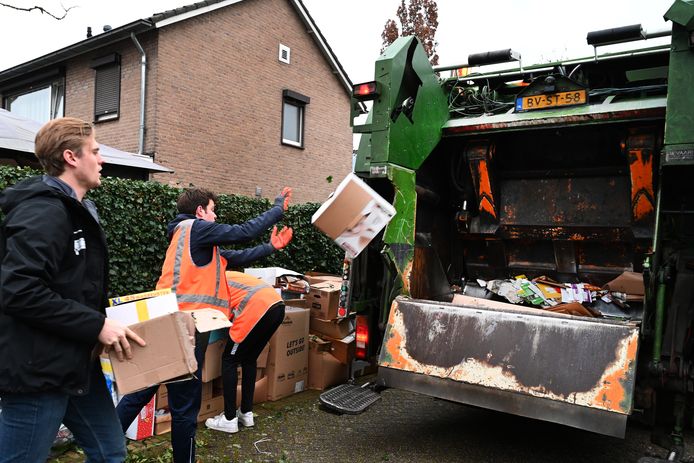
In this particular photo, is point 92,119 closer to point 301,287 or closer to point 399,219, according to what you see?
point 301,287

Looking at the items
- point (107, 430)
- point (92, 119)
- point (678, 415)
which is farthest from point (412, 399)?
point (92, 119)

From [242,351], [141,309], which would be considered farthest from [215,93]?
[141,309]

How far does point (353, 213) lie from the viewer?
10.7 feet

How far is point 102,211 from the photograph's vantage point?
460 cm

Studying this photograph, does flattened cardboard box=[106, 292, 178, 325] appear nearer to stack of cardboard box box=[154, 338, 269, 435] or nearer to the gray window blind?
stack of cardboard box box=[154, 338, 269, 435]

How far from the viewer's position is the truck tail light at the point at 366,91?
3438 millimetres

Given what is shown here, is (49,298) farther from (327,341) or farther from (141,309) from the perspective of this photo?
(327,341)

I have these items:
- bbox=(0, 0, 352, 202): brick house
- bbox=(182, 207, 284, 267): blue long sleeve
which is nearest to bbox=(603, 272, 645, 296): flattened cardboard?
bbox=(182, 207, 284, 267): blue long sleeve

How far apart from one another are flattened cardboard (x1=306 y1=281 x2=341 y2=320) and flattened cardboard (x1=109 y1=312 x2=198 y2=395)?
9.05ft

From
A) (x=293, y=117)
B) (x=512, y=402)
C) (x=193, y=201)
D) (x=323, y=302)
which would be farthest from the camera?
(x=293, y=117)

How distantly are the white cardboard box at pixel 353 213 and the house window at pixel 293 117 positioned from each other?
33.6ft

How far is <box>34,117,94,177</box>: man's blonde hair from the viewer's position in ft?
5.65

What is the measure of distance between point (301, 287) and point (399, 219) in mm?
1613

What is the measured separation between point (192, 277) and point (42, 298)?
1.35 m
